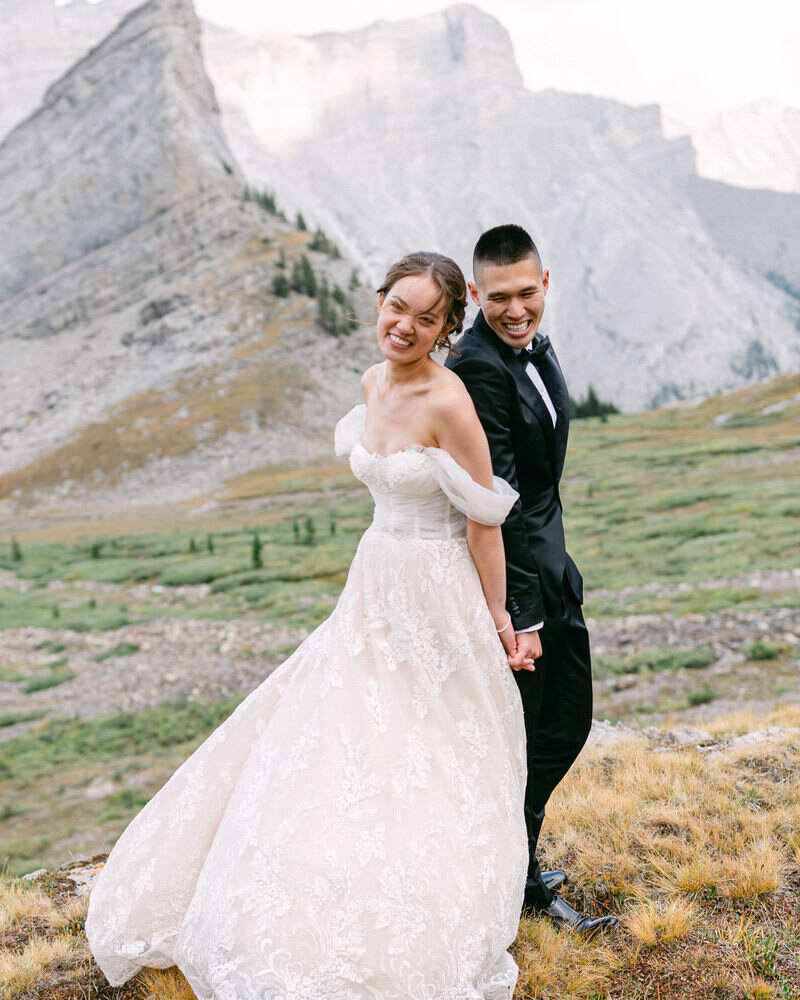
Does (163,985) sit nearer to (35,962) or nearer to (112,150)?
(35,962)

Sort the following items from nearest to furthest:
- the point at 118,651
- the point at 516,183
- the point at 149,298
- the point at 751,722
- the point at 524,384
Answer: the point at 524,384
the point at 751,722
the point at 118,651
the point at 149,298
the point at 516,183

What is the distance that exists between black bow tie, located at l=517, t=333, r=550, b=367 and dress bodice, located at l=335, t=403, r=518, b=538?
604mm

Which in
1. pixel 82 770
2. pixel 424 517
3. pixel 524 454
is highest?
pixel 524 454

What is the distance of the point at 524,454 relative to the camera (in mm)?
3371

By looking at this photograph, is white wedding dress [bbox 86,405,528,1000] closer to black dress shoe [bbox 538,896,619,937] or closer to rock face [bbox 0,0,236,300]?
black dress shoe [bbox 538,896,619,937]

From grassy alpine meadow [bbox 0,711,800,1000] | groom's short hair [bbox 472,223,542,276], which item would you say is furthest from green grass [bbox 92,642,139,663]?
groom's short hair [bbox 472,223,542,276]

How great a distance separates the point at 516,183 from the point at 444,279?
6939 inches

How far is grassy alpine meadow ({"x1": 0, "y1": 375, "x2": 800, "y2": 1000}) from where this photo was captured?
359 centimetres

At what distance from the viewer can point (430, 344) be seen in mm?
3248

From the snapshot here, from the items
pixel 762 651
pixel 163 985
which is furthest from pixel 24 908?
pixel 762 651

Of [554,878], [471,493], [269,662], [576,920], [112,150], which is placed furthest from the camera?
[112,150]

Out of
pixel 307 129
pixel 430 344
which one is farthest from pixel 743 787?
pixel 307 129

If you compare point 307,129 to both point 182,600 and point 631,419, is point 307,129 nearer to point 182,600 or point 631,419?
point 631,419

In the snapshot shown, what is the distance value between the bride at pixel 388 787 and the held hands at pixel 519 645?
11mm
